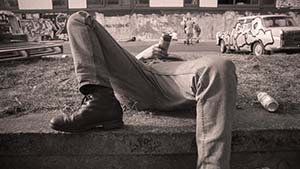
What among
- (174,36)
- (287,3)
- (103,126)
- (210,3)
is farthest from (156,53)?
(287,3)

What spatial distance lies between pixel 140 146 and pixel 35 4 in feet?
62.2

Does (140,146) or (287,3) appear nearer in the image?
(140,146)

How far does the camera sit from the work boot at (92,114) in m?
1.90

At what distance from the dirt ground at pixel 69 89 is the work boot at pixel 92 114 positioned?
0.63 meters

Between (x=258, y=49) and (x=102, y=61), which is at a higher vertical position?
(x=102, y=61)

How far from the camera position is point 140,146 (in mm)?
2066

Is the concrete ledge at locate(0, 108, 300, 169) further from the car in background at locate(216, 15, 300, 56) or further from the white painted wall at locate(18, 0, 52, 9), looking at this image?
the white painted wall at locate(18, 0, 52, 9)

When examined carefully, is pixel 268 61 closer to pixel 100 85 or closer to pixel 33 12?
pixel 100 85

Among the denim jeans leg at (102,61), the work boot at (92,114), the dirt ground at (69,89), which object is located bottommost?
the dirt ground at (69,89)

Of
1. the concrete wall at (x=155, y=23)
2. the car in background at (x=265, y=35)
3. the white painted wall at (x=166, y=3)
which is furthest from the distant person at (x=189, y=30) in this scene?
the car in background at (x=265, y=35)

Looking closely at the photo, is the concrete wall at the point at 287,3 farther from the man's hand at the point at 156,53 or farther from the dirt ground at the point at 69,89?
the man's hand at the point at 156,53

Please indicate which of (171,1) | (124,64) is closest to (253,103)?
(124,64)

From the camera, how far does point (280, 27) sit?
10.8 m

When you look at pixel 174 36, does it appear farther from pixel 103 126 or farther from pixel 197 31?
pixel 103 126
